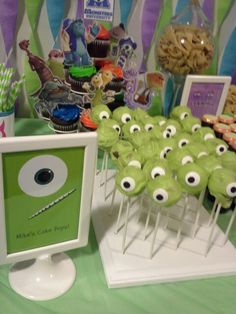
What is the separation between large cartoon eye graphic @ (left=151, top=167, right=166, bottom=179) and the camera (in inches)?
22.6

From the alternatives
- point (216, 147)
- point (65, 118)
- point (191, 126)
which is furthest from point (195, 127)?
point (65, 118)

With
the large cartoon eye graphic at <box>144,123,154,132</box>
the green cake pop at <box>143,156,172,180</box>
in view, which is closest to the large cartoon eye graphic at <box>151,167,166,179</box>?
the green cake pop at <box>143,156,172,180</box>

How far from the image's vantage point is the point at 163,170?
0.58 m

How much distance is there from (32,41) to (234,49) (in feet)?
2.29

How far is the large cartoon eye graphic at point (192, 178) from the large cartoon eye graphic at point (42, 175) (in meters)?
0.20

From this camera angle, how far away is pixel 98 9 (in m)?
1.05

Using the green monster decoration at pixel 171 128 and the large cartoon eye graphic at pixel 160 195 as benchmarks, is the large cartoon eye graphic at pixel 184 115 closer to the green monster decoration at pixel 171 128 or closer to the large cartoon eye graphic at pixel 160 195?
the green monster decoration at pixel 171 128

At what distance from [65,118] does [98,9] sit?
39cm

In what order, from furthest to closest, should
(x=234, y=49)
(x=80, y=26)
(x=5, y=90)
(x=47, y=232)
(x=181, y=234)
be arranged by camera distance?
1. (x=234, y=49)
2. (x=80, y=26)
3. (x=5, y=90)
4. (x=181, y=234)
5. (x=47, y=232)

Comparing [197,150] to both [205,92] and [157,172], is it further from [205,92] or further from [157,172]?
[205,92]

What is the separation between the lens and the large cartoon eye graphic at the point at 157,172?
0.58 metres

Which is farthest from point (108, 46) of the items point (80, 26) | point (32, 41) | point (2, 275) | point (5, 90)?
point (2, 275)

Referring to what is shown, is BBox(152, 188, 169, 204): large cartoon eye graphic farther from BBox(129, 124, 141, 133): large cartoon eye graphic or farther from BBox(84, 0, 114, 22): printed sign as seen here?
BBox(84, 0, 114, 22): printed sign

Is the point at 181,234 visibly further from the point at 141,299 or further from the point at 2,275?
the point at 2,275
